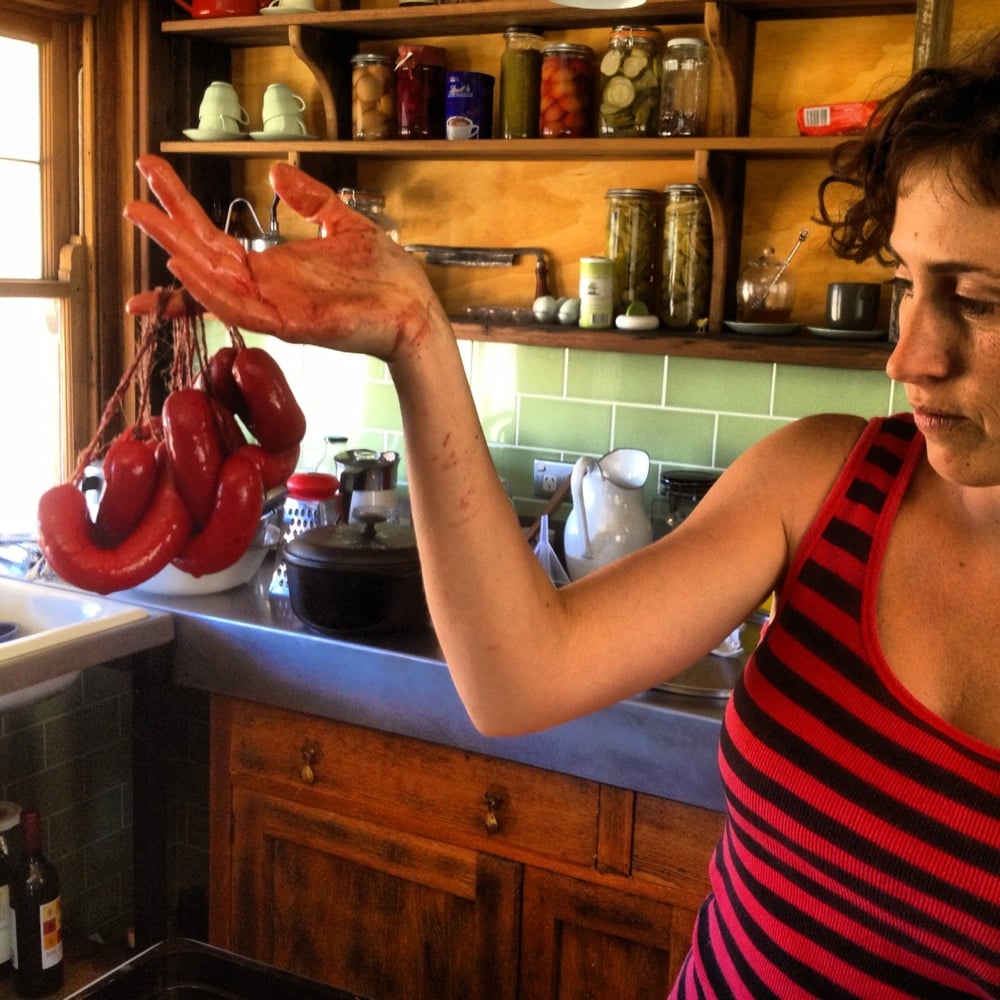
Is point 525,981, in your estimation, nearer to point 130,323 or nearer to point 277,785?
point 277,785

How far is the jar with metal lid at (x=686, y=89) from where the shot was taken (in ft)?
6.72

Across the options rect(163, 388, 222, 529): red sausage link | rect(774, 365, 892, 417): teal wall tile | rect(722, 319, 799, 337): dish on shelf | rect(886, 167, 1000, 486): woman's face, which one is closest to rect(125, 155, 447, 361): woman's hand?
rect(163, 388, 222, 529): red sausage link

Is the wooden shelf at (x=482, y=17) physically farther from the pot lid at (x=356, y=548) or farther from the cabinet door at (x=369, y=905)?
the cabinet door at (x=369, y=905)

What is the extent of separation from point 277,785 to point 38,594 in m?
0.53

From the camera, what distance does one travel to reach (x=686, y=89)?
2061 mm

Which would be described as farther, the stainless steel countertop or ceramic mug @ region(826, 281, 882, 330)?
ceramic mug @ region(826, 281, 882, 330)

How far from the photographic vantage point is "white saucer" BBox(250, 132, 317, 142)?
2340 mm

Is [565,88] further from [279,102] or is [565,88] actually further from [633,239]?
[279,102]

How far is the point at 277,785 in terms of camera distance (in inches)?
78.2

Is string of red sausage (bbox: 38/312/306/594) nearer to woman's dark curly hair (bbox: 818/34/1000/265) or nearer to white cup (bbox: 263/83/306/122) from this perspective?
woman's dark curly hair (bbox: 818/34/1000/265)

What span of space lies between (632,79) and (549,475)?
73 centimetres

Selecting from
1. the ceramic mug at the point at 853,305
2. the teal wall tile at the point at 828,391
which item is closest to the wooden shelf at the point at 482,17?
the ceramic mug at the point at 853,305

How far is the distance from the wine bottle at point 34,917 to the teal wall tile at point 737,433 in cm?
135

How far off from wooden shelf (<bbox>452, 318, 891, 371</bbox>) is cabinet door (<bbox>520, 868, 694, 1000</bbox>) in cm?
85
